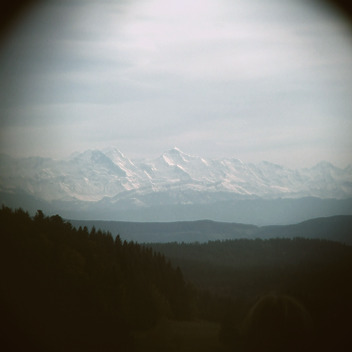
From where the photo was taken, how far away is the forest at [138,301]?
57250mm

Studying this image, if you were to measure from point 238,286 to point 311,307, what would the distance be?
13255mm

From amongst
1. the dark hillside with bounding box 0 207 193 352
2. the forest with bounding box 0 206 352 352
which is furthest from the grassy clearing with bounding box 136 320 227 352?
the dark hillside with bounding box 0 207 193 352

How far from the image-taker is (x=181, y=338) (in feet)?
199

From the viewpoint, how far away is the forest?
57.2 meters

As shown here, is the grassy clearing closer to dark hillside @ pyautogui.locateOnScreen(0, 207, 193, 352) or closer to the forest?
the forest

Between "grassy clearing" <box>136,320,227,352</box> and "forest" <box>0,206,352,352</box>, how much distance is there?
0.31 ft

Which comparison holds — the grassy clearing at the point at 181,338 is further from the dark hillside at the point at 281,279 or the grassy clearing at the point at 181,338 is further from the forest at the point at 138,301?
the dark hillside at the point at 281,279

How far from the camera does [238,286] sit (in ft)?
250

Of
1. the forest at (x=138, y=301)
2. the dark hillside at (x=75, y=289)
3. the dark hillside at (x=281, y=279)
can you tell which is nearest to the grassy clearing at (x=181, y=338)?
the forest at (x=138, y=301)

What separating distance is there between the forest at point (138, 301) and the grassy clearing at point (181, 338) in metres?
0.09

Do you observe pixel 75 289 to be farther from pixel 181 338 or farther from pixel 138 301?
pixel 181 338

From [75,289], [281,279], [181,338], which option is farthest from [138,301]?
[281,279]

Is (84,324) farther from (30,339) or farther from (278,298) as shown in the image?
(278,298)

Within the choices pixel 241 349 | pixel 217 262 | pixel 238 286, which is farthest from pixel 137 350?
pixel 217 262
